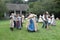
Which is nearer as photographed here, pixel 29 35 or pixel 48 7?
pixel 29 35

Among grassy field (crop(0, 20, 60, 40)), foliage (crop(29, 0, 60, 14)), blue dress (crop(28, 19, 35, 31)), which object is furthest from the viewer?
foliage (crop(29, 0, 60, 14))

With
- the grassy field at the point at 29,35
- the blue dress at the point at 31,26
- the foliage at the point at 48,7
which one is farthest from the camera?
the foliage at the point at 48,7

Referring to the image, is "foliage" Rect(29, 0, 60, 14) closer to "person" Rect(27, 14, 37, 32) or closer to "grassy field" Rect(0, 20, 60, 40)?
"person" Rect(27, 14, 37, 32)

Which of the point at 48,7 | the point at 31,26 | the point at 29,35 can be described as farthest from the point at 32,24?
the point at 48,7

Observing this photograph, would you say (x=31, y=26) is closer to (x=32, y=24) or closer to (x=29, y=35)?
(x=32, y=24)

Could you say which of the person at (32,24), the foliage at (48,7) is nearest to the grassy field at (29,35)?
the person at (32,24)

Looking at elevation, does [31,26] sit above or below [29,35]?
above

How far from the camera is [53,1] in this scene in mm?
53500

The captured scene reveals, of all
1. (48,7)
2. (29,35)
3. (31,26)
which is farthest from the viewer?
(48,7)

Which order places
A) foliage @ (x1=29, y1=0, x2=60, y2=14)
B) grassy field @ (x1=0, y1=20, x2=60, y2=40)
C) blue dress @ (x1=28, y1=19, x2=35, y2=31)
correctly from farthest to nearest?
1. foliage @ (x1=29, y1=0, x2=60, y2=14)
2. blue dress @ (x1=28, y1=19, x2=35, y2=31)
3. grassy field @ (x1=0, y1=20, x2=60, y2=40)

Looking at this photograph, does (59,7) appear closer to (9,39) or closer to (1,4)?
(1,4)

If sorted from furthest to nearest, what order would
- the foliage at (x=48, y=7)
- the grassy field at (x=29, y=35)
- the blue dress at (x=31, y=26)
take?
the foliage at (x=48, y=7), the blue dress at (x=31, y=26), the grassy field at (x=29, y=35)

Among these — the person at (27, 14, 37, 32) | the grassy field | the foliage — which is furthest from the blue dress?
the foliage

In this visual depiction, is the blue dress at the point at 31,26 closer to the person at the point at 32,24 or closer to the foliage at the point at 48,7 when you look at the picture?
the person at the point at 32,24
